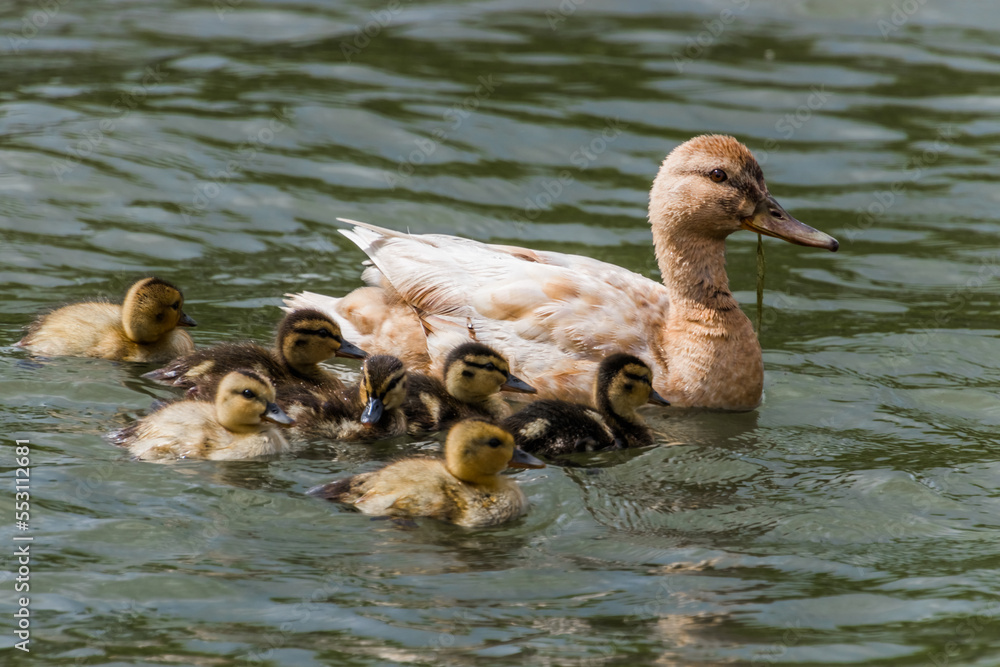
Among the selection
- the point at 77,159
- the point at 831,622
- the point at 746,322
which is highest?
the point at 77,159

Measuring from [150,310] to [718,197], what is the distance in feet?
10.7

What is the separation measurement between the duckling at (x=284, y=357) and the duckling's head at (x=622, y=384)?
135cm

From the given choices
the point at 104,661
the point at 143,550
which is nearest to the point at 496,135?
the point at 143,550

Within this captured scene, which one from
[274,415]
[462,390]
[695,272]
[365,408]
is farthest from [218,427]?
[695,272]

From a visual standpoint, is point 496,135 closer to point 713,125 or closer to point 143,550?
point 713,125

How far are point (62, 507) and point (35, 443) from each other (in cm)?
70

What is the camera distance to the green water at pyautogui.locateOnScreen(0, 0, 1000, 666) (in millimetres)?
4926

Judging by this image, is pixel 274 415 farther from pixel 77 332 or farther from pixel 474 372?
pixel 77 332

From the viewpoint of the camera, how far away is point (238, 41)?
551 inches

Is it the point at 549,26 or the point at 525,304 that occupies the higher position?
the point at 549,26

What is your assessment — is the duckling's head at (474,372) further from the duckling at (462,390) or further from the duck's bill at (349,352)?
the duck's bill at (349,352)

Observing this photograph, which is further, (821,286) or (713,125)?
(713,125)

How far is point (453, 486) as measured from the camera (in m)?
5.77

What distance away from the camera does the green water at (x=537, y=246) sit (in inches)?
194
